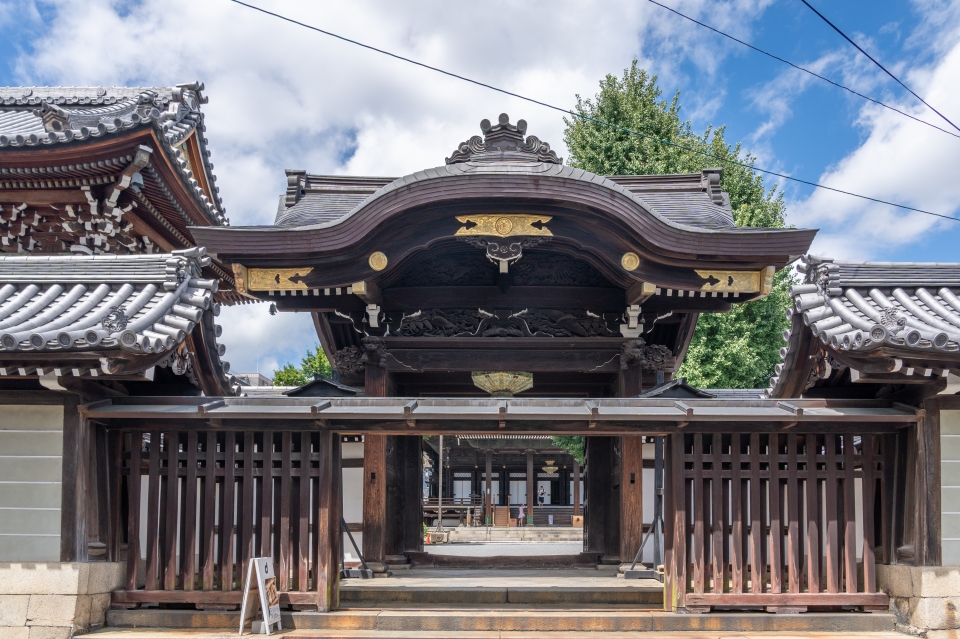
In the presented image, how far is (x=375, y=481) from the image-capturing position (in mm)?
10867

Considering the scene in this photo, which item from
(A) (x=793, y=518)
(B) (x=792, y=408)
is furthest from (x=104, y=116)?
(A) (x=793, y=518)

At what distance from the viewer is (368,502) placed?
10.8 metres

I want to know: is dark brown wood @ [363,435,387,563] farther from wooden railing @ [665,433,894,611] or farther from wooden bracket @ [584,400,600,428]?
wooden railing @ [665,433,894,611]

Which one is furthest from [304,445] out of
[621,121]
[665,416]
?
[621,121]

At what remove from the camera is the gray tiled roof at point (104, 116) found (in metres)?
12.4

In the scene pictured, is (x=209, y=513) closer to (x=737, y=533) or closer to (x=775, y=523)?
(x=737, y=533)

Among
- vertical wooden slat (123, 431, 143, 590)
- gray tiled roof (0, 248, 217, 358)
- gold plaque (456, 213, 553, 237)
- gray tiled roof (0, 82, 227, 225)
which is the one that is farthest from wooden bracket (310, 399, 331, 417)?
gray tiled roof (0, 82, 227, 225)

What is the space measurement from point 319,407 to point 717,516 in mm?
4168

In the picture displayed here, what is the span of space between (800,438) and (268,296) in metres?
6.31

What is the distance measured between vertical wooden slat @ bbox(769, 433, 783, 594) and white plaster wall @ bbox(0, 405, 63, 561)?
22.9 ft

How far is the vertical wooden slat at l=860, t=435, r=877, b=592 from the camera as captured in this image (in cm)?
859

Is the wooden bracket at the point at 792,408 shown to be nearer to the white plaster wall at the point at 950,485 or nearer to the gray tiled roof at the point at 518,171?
the white plaster wall at the point at 950,485

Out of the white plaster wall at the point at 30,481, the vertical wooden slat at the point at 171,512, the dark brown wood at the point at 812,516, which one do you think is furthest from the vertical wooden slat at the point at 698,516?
the white plaster wall at the point at 30,481

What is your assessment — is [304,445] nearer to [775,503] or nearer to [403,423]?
[403,423]
